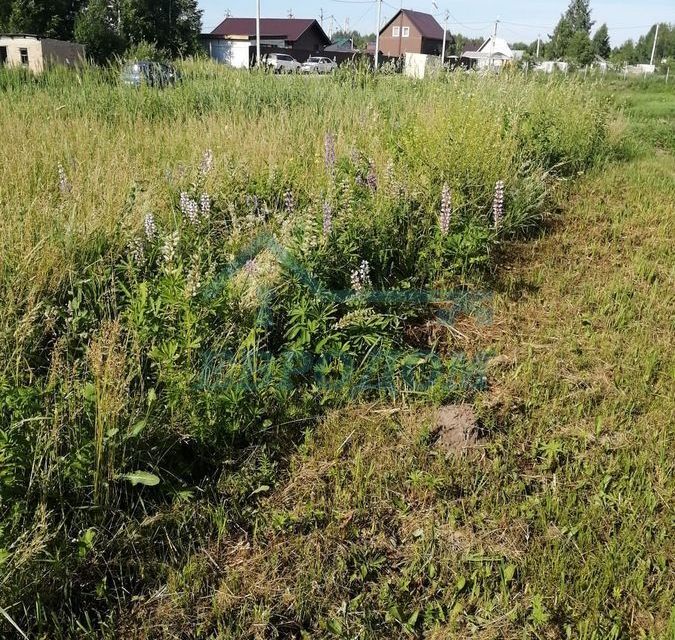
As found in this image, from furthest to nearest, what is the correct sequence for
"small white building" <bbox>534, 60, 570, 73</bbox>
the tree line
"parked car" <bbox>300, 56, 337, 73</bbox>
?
the tree line, "small white building" <bbox>534, 60, 570, 73</bbox>, "parked car" <bbox>300, 56, 337, 73</bbox>

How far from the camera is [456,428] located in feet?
8.53

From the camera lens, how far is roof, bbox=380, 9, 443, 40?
6781 centimetres

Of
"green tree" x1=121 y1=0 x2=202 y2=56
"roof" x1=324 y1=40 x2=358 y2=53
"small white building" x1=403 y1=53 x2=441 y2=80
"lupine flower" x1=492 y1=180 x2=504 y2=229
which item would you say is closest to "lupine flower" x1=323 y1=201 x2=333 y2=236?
"lupine flower" x1=492 y1=180 x2=504 y2=229

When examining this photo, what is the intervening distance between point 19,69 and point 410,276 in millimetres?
8519

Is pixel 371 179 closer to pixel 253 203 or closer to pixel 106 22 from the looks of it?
pixel 253 203

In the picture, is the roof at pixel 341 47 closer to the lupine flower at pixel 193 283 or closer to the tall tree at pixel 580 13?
the tall tree at pixel 580 13

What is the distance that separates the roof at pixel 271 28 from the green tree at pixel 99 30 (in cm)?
2133

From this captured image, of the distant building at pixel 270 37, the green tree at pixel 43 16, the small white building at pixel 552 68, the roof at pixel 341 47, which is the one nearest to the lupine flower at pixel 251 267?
the small white building at pixel 552 68

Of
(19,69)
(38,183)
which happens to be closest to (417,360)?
(38,183)

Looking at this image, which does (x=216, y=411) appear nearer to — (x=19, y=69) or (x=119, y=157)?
(x=119, y=157)

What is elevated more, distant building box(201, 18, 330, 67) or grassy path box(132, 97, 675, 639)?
distant building box(201, 18, 330, 67)

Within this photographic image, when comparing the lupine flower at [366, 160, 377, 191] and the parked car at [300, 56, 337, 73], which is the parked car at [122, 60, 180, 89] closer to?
the parked car at [300, 56, 337, 73]

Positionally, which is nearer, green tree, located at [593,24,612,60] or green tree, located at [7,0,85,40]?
green tree, located at [7,0,85,40]

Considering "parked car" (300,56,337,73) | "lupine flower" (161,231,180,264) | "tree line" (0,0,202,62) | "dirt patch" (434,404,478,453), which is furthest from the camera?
"tree line" (0,0,202,62)
